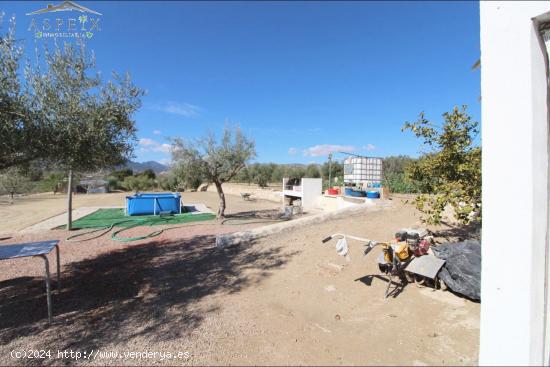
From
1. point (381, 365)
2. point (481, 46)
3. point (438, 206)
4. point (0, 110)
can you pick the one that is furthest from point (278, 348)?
point (0, 110)

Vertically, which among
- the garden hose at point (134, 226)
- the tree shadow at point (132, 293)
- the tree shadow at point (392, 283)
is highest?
the tree shadow at point (392, 283)

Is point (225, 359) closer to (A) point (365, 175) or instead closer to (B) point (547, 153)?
(B) point (547, 153)

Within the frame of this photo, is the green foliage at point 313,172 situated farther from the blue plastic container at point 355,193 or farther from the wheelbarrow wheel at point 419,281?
the wheelbarrow wheel at point 419,281

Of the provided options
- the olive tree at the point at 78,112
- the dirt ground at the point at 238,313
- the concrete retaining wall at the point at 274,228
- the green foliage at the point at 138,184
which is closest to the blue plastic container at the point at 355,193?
the concrete retaining wall at the point at 274,228

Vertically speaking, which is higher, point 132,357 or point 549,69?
point 549,69

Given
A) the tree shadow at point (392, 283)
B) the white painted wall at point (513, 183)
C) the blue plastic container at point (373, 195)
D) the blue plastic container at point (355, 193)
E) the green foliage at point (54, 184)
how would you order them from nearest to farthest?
the white painted wall at point (513, 183)
the tree shadow at point (392, 283)
the blue plastic container at point (373, 195)
the blue plastic container at point (355, 193)
the green foliage at point (54, 184)

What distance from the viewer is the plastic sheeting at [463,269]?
353 cm

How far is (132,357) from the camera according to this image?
282 centimetres

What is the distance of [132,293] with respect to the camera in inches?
185

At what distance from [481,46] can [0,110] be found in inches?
232

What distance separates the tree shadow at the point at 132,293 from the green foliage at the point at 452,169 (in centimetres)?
371

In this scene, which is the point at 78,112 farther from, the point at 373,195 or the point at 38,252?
the point at 373,195

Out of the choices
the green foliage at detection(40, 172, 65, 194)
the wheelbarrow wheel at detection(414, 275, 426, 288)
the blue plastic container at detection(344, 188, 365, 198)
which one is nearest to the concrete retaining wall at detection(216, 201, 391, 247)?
the wheelbarrow wheel at detection(414, 275, 426, 288)

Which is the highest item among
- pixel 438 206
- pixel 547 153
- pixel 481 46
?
pixel 481 46
